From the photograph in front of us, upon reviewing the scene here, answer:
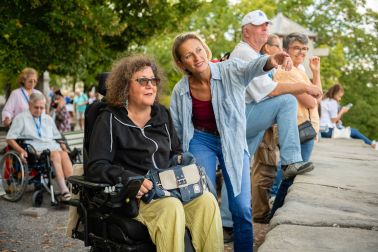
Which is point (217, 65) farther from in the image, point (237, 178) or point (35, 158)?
point (35, 158)

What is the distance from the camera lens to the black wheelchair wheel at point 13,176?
6.80m

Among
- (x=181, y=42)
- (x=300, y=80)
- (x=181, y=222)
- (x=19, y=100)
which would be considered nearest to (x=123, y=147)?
(x=181, y=222)

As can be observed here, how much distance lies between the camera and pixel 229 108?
380cm

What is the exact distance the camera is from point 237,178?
12.5 feet

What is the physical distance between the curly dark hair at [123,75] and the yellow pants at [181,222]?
70cm

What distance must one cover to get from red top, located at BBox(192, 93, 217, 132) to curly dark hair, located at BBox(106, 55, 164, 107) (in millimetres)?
354

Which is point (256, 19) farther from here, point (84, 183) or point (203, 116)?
point (84, 183)

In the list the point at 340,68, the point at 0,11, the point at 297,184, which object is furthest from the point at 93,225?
the point at 340,68

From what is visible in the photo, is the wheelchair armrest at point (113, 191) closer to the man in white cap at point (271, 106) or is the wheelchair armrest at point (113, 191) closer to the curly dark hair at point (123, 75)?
the curly dark hair at point (123, 75)

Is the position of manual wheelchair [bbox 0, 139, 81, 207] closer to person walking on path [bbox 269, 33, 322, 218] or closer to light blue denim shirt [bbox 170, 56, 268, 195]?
person walking on path [bbox 269, 33, 322, 218]

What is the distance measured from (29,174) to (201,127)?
3.72 meters

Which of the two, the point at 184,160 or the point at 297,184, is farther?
the point at 297,184

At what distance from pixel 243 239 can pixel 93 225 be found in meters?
1.05

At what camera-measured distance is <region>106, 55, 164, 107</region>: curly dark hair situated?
3564 millimetres
